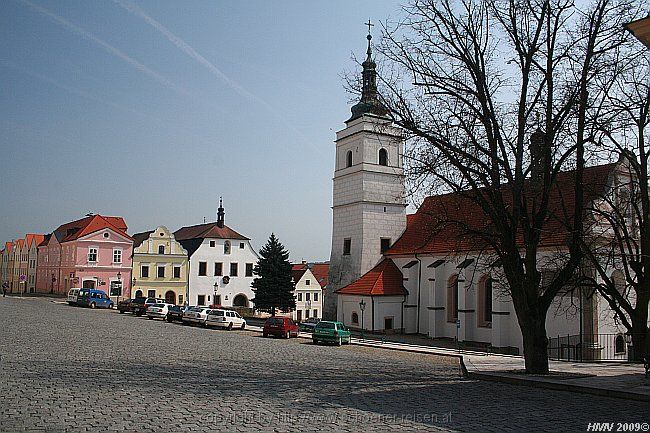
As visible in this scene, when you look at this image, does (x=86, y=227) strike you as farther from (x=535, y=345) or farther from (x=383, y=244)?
(x=535, y=345)

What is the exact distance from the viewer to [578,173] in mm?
20031

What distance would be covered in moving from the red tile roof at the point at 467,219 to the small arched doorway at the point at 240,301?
1091 inches

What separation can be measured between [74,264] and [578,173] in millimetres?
56896

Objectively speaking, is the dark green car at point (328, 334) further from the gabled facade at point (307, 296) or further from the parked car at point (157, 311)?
the gabled facade at point (307, 296)

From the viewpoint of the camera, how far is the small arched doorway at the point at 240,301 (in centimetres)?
7050

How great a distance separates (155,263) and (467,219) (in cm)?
4844

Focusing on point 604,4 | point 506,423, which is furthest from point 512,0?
point 506,423

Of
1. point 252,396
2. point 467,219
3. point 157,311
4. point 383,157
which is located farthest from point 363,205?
point 252,396

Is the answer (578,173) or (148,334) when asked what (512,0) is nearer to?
(578,173)

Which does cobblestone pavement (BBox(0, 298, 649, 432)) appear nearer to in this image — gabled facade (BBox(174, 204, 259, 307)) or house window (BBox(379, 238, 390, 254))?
house window (BBox(379, 238, 390, 254))

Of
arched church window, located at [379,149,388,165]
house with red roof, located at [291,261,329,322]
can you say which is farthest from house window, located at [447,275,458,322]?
house with red roof, located at [291,261,329,322]

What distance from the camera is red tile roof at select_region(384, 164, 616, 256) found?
20922mm

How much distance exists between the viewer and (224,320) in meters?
40.2

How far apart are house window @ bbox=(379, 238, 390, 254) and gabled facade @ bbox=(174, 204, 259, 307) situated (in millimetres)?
26397
